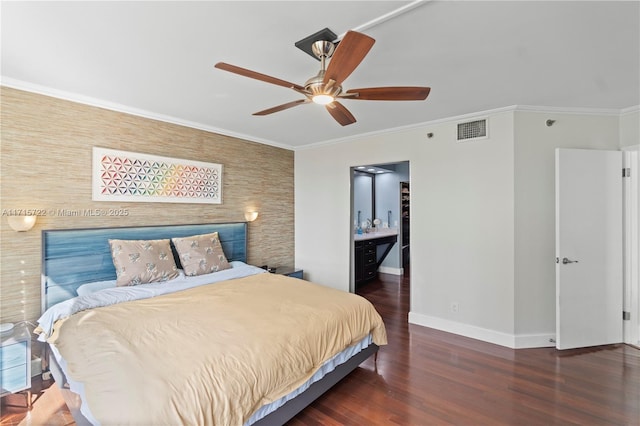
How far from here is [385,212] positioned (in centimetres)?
691

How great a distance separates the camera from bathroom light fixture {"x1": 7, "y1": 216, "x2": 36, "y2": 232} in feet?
7.94

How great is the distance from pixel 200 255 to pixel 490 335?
335 cm

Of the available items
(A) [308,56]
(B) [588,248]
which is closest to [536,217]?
(B) [588,248]

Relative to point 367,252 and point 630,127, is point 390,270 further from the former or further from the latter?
point 630,127

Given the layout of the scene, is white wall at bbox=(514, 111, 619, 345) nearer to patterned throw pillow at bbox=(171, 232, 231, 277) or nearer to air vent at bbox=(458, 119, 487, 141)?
air vent at bbox=(458, 119, 487, 141)

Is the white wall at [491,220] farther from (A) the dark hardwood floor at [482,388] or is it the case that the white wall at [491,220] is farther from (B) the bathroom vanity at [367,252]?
(B) the bathroom vanity at [367,252]

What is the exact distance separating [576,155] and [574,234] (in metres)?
0.82

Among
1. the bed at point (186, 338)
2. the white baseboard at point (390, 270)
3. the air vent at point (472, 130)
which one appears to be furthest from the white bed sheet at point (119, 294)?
the white baseboard at point (390, 270)

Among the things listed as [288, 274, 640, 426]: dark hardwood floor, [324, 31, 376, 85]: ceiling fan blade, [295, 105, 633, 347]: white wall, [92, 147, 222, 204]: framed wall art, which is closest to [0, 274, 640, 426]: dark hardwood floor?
[288, 274, 640, 426]: dark hardwood floor

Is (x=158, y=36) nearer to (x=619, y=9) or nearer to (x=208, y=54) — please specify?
(x=208, y=54)

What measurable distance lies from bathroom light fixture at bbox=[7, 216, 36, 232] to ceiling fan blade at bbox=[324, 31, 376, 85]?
2747 millimetres

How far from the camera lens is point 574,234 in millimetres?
3057

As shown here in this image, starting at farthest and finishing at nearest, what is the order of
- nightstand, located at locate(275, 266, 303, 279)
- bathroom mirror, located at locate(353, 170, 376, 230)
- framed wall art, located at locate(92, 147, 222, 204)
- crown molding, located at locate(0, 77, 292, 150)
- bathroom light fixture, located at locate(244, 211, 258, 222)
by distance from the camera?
bathroom mirror, located at locate(353, 170, 376, 230), nightstand, located at locate(275, 266, 303, 279), bathroom light fixture, located at locate(244, 211, 258, 222), framed wall art, located at locate(92, 147, 222, 204), crown molding, located at locate(0, 77, 292, 150)

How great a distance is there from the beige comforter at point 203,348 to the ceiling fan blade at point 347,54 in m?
1.62
